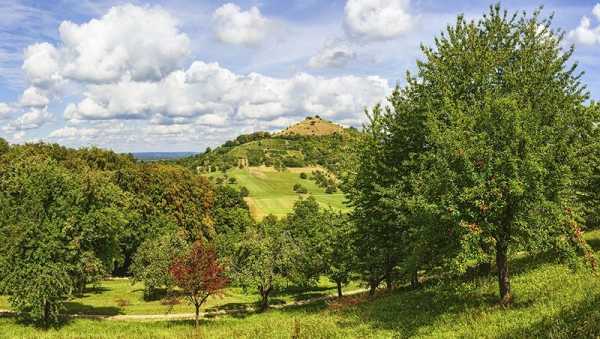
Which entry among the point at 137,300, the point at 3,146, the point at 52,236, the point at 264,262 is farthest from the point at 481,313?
the point at 3,146

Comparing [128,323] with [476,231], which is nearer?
[476,231]

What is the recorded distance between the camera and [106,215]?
37188 mm

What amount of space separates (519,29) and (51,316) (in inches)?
1536

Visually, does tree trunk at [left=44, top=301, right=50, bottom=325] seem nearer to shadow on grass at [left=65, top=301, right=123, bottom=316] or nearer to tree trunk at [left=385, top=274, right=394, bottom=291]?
shadow on grass at [left=65, top=301, right=123, bottom=316]

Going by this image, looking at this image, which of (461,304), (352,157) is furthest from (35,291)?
(461,304)

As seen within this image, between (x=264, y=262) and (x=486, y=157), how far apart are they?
1121 inches

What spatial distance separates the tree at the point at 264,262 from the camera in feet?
135

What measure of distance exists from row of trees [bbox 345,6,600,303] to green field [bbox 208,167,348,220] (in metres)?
98.7

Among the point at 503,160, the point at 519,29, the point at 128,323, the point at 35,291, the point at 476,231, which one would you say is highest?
the point at 519,29

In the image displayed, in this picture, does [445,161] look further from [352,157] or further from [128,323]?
[128,323]

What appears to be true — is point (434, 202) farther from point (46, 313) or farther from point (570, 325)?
point (46, 313)

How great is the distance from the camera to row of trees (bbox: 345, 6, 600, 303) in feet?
53.6

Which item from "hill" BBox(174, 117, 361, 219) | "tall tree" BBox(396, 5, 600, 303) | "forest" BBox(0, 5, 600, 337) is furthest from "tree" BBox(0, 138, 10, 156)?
"tall tree" BBox(396, 5, 600, 303)

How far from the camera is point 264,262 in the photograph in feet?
Answer: 136
